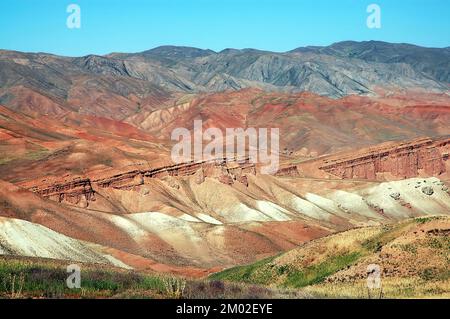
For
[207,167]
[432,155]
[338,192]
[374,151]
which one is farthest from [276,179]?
[432,155]

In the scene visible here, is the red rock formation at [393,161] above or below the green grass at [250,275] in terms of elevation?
above

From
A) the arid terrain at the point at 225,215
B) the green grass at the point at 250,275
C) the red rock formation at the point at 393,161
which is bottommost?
the green grass at the point at 250,275

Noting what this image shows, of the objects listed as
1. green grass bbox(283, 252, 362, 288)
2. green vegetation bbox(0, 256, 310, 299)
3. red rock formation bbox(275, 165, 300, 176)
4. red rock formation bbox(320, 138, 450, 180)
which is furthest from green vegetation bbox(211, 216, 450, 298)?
red rock formation bbox(320, 138, 450, 180)

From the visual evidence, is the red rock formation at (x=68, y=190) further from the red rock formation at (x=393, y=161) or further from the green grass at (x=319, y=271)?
the red rock formation at (x=393, y=161)

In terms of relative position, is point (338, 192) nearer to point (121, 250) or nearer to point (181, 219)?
point (181, 219)

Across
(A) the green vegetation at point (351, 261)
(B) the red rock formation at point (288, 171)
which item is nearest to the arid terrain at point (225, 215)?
(A) the green vegetation at point (351, 261)

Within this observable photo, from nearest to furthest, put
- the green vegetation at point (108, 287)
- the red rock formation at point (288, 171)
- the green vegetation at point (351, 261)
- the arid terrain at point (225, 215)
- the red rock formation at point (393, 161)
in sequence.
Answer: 1. the green vegetation at point (108, 287)
2. the green vegetation at point (351, 261)
3. the arid terrain at point (225, 215)
4. the red rock formation at point (288, 171)
5. the red rock formation at point (393, 161)

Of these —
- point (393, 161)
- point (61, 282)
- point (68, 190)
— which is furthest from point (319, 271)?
point (393, 161)

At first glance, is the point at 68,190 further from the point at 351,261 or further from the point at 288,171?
the point at 288,171

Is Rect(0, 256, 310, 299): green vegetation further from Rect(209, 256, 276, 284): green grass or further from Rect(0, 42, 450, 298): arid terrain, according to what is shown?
Rect(209, 256, 276, 284): green grass
